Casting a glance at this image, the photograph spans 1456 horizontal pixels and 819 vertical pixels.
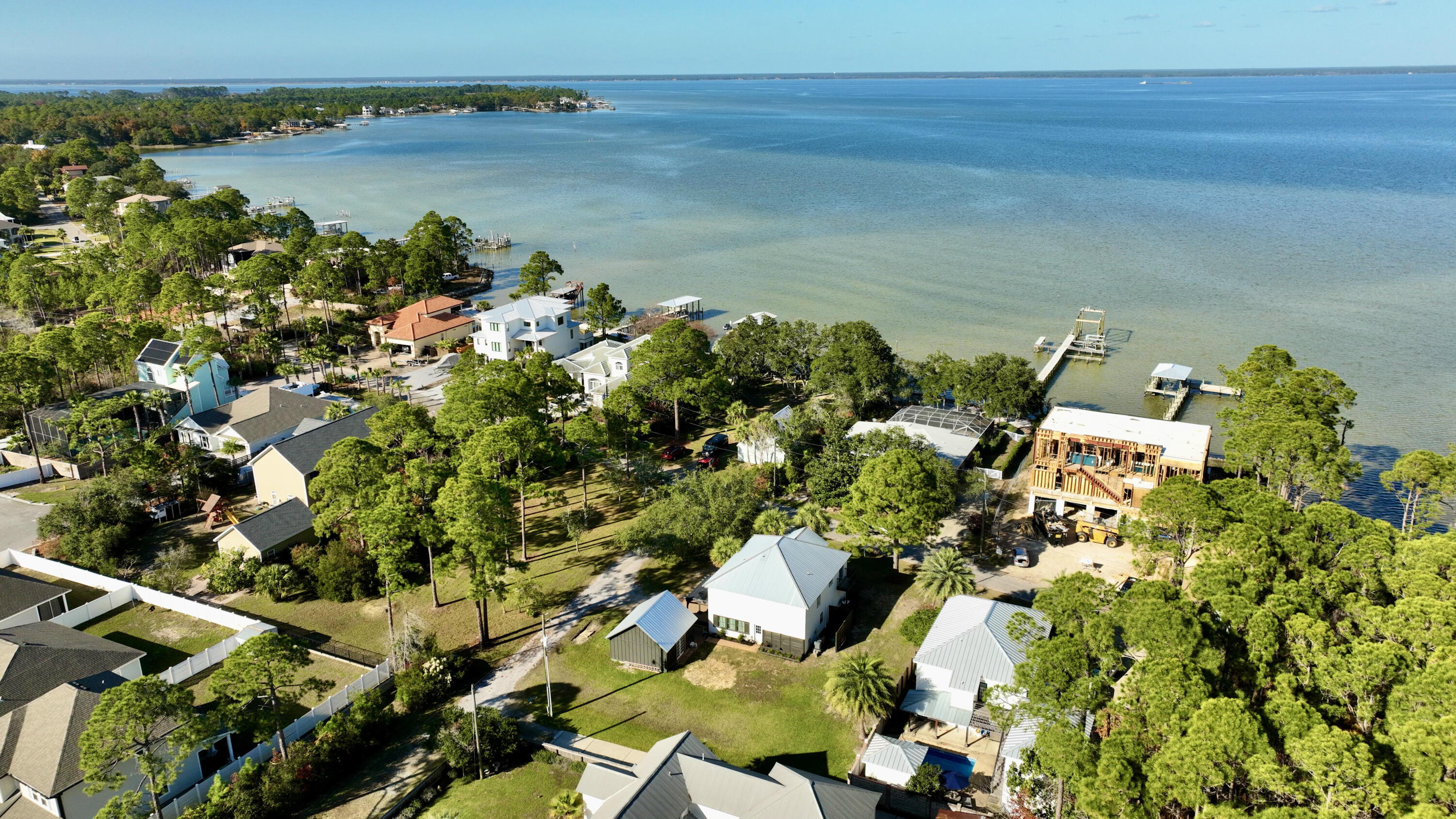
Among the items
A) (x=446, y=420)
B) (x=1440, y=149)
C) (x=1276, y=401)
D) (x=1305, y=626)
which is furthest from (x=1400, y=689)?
(x=1440, y=149)

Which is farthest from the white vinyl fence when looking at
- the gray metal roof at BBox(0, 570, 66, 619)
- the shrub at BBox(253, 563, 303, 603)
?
the gray metal roof at BBox(0, 570, 66, 619)

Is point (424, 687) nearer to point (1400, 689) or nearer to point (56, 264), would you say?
point (1400, 689)

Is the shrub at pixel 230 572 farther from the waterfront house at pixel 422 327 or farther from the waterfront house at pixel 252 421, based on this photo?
the waterfront house at pixel 422 327

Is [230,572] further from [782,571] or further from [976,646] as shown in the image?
[976,646]

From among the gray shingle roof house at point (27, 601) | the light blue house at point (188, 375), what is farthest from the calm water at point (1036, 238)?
the gray shingle roof house at point (27, 601)

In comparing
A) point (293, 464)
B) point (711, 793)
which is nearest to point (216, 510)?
point (293, 464)

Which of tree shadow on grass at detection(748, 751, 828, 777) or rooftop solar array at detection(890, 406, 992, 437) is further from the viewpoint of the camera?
rooftop solar array at detection(890, 406, 992, 437)

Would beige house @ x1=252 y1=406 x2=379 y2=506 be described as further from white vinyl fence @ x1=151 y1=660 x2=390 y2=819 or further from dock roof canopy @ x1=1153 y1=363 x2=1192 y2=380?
dock roof canopy @ x1=1153 y1=363 x2=1192 y2=380
